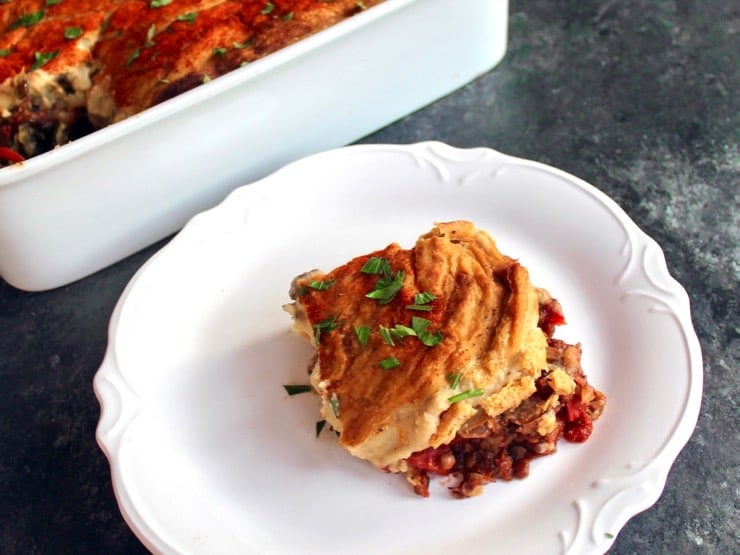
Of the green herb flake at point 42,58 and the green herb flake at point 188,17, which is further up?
the green herb flake at point 188,17

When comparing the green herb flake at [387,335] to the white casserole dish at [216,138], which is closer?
the green herb flake at [387,335]

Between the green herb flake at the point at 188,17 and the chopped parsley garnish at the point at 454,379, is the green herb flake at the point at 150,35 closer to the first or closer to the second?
the green herb flake at the point at 188,17

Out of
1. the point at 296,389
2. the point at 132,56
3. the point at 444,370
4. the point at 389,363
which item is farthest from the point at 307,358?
the point at 132,56

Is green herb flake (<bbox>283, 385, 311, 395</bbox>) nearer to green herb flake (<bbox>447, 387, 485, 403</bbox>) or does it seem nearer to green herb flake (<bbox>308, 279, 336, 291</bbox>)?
green herb flake (<bbox>308, 279, 336, 291</bbox>)

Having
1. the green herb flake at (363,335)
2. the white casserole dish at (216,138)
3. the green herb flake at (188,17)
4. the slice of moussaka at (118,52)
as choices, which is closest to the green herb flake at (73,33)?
the slice of moussaka at (118,52)

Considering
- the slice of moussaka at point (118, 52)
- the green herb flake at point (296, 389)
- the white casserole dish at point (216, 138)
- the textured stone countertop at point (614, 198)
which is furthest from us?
the slice of moussaka at point (118, 52)

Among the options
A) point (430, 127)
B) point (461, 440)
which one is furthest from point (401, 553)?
point (430, 127)

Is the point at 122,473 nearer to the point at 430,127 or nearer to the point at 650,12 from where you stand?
the point at 430,127
